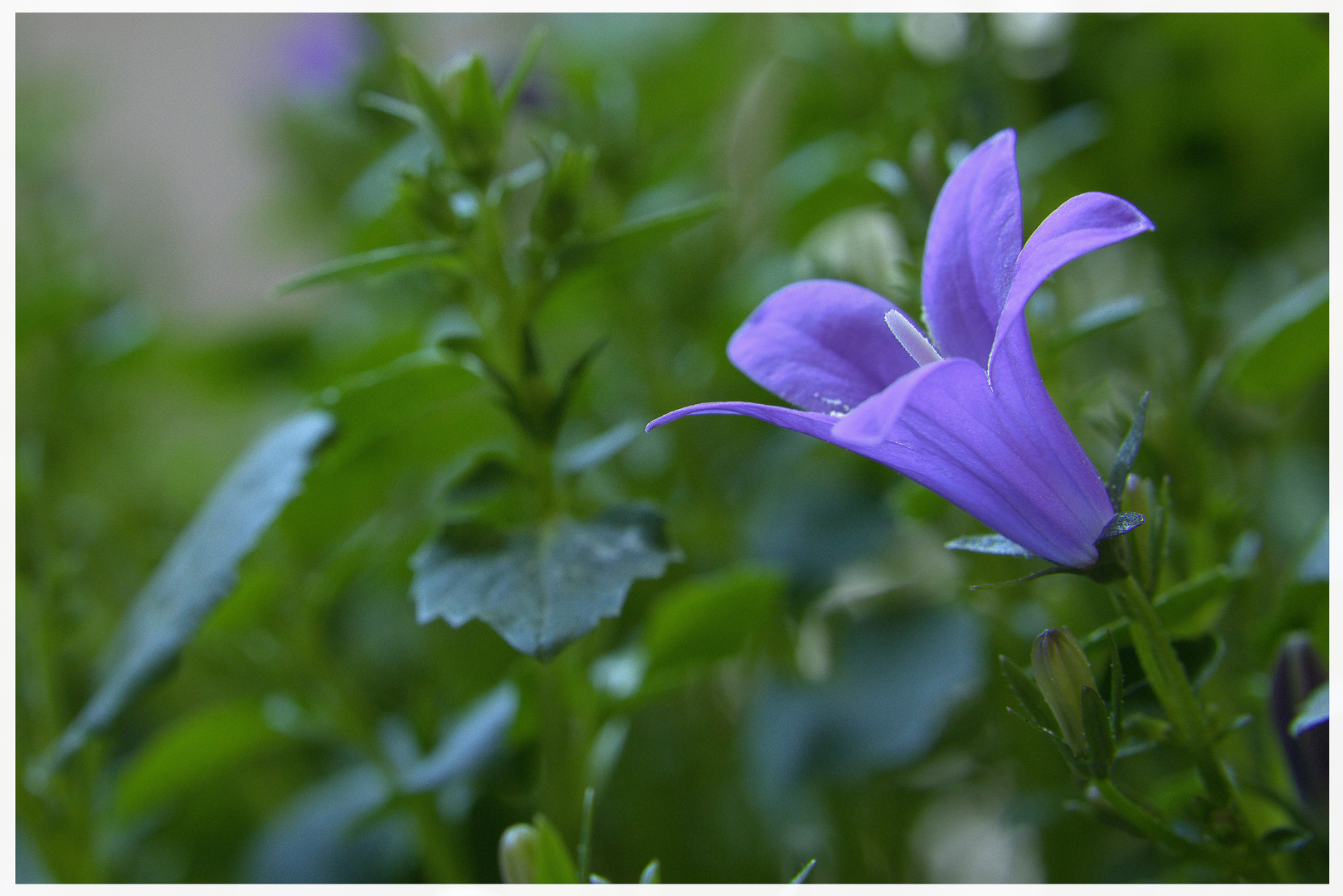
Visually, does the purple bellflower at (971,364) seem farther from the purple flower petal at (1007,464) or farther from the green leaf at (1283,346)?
the green leaf at (1283,346)

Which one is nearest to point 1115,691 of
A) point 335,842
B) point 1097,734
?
point 1097,734

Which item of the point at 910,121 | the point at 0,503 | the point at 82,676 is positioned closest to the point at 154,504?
the point at 82,676

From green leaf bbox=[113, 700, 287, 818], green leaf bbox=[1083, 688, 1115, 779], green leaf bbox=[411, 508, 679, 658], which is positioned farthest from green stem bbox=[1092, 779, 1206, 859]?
green leaf bbox=[113, 700, 287, 818]

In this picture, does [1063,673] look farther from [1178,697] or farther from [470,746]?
[470,746]

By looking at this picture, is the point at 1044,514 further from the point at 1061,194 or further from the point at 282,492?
the point at 1061,194

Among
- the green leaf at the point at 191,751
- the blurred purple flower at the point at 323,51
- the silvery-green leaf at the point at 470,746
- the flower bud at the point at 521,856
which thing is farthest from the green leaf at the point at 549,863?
the blurred purple flower at the point at 323,51
